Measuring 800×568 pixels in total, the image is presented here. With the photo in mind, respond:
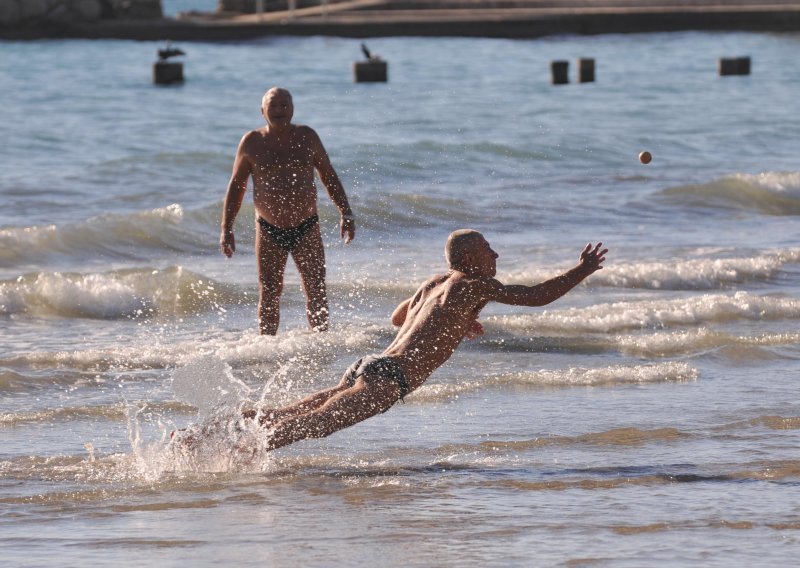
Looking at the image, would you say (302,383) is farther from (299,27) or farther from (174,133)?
(299,27)

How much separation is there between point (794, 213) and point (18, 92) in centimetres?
1727

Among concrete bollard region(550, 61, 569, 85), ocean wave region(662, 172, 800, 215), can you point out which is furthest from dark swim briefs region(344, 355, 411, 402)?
concrete bollard region(550, 61, 569, 85)

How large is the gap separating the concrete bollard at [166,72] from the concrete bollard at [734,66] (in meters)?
11.6

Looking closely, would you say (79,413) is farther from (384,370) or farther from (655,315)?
(655,315)

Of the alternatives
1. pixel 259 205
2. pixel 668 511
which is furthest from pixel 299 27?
pixel 668 511

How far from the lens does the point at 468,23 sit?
39.3 metres

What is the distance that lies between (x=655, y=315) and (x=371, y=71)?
21.7 m

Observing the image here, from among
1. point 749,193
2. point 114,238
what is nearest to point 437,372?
point 114,238

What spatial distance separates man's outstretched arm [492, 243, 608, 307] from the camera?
249 inches

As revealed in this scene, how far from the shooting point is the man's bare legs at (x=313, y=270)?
894 centimetres

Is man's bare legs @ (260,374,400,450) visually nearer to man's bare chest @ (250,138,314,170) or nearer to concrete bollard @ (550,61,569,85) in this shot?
man's bare chest @ (250,138,314,170)

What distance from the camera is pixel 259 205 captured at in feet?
29.2

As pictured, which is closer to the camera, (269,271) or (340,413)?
(340,413)

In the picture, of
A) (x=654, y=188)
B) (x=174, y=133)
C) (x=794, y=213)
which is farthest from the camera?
(x=174, y=133)
